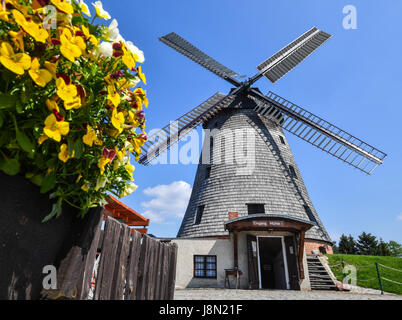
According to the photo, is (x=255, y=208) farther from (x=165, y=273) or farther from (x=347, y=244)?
(x=347, y=244)

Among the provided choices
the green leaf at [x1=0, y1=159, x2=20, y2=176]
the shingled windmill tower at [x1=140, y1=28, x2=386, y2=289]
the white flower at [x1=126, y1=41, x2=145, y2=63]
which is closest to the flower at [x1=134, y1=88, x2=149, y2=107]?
the white flower at [x1=126, y1=41, x2=145, y2=63]

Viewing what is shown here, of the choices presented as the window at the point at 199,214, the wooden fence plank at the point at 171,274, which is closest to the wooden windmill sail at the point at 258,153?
the window at the point at 199,214

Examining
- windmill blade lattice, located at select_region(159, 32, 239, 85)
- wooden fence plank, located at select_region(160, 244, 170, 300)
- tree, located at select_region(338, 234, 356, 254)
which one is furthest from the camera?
tree, located at select_region(338, 234, 356, 254)

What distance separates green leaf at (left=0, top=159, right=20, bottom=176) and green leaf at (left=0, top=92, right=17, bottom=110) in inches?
8.5

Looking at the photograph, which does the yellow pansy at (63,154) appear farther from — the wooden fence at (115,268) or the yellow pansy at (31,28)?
the wooden fence at (115,268)

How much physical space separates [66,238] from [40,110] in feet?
2.05

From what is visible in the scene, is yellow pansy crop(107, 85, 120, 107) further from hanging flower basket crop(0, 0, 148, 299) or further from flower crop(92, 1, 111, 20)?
flower crop(92, 1, 111, 20)

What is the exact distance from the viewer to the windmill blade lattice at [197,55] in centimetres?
1950

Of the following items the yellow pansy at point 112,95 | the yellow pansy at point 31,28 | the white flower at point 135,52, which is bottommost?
the yellow pansy at point 112,95

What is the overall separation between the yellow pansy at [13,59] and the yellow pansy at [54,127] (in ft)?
0.54

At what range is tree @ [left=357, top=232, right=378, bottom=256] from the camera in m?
46.2

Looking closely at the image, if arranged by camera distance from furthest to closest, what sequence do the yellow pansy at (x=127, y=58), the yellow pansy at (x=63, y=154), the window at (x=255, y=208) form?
the window at (x=255, y=208) → the yellow pansy at (x=127, y=58) → the yellow pansy at (x=63, y=154)

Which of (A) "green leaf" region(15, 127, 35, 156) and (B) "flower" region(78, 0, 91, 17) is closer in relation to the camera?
(A) "green leaf" region(15, 127, 35, 156)
